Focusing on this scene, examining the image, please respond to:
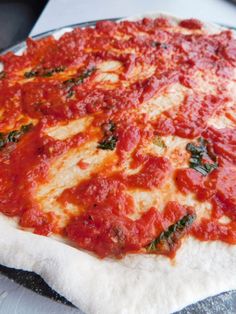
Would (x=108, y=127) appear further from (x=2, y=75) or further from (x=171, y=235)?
(x=2, y=75)

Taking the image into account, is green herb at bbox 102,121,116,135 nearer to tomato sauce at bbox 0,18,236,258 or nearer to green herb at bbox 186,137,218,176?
tomato sauce at bbox 0,18,236,258

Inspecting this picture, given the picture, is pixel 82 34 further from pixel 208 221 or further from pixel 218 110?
pixel 208 221

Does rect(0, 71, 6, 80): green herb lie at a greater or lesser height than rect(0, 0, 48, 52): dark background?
greater

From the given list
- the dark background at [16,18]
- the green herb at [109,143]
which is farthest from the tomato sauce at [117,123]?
the dark background at [16,18]

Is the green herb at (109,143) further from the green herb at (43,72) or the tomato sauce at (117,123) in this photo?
the green herb at (43,72)

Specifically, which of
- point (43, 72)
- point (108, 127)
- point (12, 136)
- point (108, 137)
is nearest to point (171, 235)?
point (108, 137)

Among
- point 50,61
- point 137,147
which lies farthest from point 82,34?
point 137,147

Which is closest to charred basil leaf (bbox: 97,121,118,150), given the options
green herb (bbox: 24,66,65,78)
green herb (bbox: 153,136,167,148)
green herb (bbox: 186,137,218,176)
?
green herb (bbox: 153,136,167,148)
